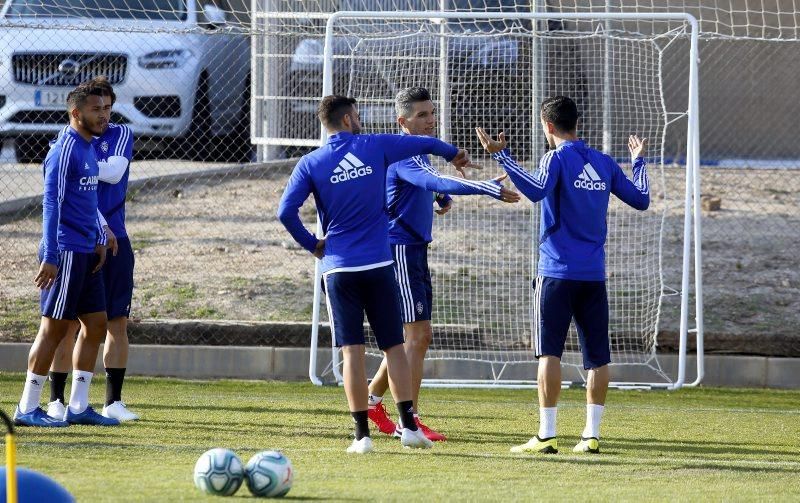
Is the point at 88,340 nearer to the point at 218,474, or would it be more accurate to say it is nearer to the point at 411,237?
the point at 411,237

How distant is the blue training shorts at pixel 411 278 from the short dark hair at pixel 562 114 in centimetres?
125

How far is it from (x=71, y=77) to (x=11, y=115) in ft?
2.49

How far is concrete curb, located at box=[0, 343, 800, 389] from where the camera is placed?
462 inches

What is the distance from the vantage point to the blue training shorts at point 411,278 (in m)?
8.51

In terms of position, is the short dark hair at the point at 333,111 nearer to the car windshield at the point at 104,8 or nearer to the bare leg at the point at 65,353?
the bare leg at the point at 65,353

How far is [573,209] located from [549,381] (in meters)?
1.05

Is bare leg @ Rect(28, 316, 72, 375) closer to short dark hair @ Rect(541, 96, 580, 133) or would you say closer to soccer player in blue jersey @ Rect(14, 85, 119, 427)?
soccer player in blue jersey @ Rect(14, 85, 119, 427)

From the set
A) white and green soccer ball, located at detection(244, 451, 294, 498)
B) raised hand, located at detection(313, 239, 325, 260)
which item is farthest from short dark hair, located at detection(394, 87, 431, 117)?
white and green soccer ball, located at detection(244, 451, 294, 498)

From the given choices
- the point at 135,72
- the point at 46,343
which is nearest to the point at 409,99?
the point at 46,343

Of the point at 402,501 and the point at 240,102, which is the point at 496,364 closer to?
the point at 240,102

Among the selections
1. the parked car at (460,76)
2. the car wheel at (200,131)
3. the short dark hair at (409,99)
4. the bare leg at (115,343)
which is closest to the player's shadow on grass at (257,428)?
the bare leg at (115,343)

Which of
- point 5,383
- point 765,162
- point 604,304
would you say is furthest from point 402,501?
point 765,162

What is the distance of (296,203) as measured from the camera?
752 cm

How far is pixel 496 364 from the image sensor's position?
11953mm
